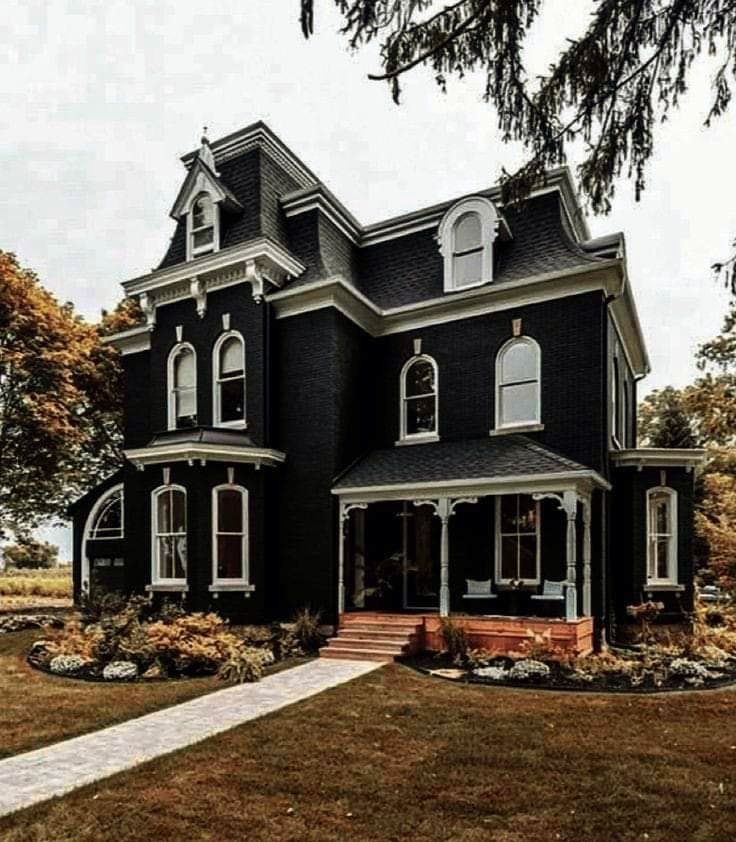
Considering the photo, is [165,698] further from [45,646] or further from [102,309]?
[102,309]

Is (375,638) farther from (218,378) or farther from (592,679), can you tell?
(218,378)

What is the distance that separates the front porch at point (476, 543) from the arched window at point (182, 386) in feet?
14.7

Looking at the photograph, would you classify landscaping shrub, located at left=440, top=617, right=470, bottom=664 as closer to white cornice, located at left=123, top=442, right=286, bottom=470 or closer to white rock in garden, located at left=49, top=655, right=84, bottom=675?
white cornice, located at left=123, top=442, right=286, bottom=470

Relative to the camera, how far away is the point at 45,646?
11695mm

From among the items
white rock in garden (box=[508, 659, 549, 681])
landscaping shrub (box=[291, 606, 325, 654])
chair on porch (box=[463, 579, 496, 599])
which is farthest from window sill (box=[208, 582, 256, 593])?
white rock in garden (box=[508, 659, 549, 681])

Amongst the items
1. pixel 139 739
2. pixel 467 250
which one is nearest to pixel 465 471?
pixel 467 250

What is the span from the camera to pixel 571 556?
1115 cm

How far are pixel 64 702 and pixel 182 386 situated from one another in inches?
329

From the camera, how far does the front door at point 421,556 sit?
13852 mm

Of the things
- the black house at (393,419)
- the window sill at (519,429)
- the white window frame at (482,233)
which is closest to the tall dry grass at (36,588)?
the black house at (393,419)

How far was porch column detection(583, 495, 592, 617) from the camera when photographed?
11500mm

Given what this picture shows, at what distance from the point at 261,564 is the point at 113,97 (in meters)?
8.87

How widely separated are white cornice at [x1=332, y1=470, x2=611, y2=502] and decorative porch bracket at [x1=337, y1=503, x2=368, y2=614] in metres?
0.13

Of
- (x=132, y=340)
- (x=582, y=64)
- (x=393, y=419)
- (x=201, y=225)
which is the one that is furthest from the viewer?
(x=132, y=340)
